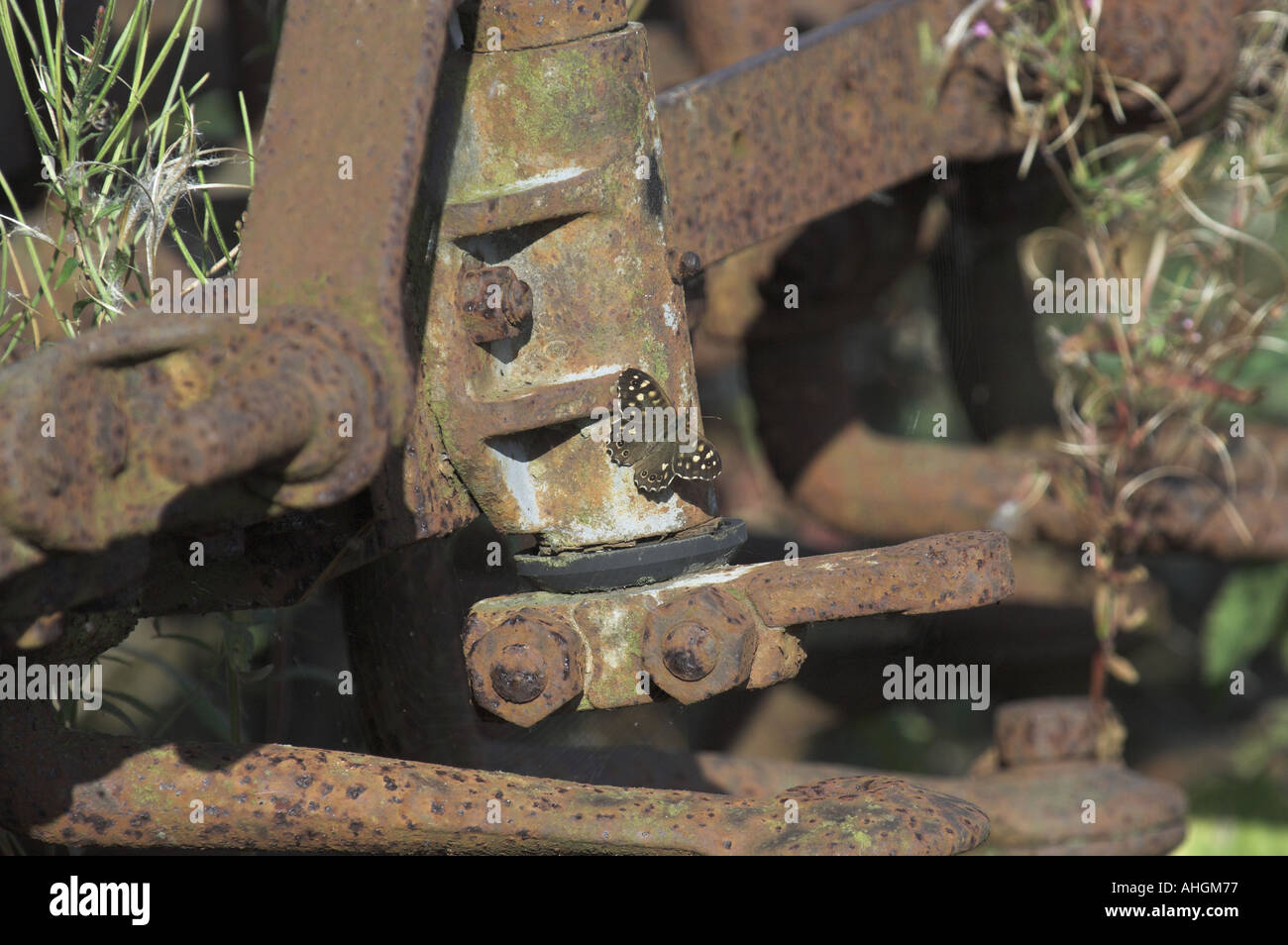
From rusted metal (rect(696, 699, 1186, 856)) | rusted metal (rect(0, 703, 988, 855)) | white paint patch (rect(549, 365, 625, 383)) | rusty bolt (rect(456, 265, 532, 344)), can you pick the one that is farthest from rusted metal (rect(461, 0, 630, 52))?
rusted metal (rect(696, 699, 1186, 856))

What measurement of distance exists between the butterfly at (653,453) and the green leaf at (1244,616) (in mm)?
2756

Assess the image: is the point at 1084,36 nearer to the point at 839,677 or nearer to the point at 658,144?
the point at 658,144

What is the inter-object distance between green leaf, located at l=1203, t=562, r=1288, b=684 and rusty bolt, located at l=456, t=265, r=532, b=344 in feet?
9.71

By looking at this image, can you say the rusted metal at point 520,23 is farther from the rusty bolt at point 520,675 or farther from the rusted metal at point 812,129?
the rusty bolt at point 520,675

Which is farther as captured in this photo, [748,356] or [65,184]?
[748,356]

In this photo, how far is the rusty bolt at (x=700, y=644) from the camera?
125cm

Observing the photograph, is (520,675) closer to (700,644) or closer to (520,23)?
(700,644)

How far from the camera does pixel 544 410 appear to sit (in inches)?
51.3

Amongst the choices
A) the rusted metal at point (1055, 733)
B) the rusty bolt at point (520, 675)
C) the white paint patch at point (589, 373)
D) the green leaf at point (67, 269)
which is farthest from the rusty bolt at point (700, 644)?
the rusted metal at point (1055, 733)

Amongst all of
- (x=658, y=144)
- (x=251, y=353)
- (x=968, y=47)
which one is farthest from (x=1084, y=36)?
(x=251, y=353)

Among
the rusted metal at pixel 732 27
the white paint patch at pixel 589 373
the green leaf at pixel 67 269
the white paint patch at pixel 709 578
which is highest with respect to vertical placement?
the rusted metal at pixel 732 27

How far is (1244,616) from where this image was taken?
3.60m

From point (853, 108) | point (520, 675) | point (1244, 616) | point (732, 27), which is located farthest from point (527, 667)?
point (1244, 616)
